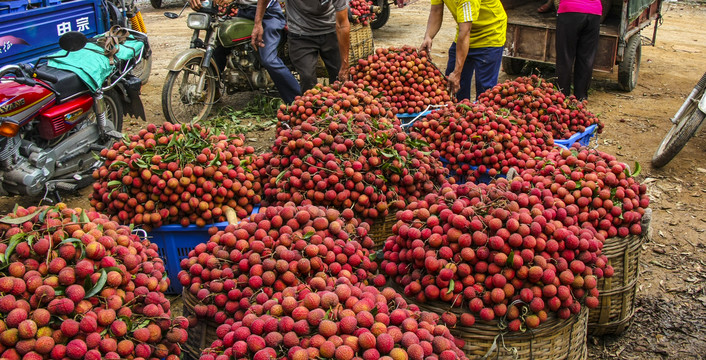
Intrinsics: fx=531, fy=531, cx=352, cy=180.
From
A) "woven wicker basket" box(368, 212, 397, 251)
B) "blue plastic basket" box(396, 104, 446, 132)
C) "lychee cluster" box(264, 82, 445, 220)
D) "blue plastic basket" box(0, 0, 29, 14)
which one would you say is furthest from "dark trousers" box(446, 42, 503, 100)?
"blue plastic basket" box(0, 0, 29, 14)

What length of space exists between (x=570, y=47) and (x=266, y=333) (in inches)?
200

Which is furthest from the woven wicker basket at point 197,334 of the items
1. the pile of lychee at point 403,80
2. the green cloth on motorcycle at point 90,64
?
the green cloth on motorcycle at point 90,64

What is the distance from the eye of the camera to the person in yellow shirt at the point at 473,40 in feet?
14.8

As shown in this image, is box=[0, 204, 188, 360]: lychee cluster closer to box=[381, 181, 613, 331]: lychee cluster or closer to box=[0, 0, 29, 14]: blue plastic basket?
box=[381, 181, 613, 331]: lychee cluster

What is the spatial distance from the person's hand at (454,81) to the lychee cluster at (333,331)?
10.5ft

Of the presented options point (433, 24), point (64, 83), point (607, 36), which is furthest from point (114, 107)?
point (607, 36)

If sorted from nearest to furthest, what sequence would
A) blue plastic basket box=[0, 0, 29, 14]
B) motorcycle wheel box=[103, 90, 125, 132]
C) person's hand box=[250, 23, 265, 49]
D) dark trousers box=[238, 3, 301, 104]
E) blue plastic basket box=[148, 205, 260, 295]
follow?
blue plastic basket box=[148, 205, 260, 295], motorcycle wheel box=[103, 90, 125, 132], person's hand box=[250, 23, 265, 49], dark trousers box=[238, 3, 301, 104], blue plastic basket box=[0, 0, 29, 14]

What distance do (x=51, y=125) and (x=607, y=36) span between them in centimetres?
599

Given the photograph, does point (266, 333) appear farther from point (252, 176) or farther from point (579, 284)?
point (252, 176)

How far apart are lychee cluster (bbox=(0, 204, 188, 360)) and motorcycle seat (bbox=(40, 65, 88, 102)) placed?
2.39m

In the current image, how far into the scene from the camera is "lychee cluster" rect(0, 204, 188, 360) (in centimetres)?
166

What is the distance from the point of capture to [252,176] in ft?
10.3

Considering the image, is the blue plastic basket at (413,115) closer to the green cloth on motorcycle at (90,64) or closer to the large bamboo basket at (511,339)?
the large bamboo basket at (511,339)

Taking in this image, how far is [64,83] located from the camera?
4152mm
